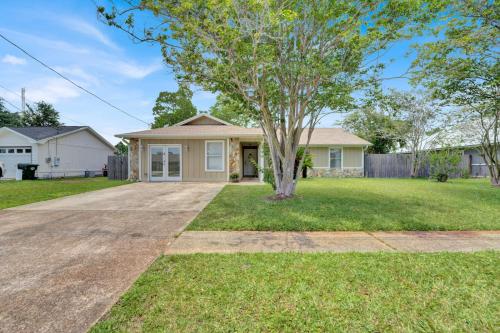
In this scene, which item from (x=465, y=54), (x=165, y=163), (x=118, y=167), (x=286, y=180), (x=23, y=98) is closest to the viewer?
(x=286, y=180)

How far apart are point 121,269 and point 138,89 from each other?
17.6 metres

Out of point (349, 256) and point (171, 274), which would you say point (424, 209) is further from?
point (171, 274)

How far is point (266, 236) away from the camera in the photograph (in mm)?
3770

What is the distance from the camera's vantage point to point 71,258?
290 cm

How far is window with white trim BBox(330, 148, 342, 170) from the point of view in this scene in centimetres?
1711

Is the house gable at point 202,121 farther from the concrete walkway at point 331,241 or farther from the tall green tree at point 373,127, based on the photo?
the tall green tree at point 373,127

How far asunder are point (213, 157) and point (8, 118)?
28699 millimetres

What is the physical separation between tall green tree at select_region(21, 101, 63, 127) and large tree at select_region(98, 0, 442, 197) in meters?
32.0

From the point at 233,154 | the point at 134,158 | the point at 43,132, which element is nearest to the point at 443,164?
the point at 233,154

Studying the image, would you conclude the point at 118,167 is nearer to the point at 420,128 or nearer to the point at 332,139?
the point at 332,139

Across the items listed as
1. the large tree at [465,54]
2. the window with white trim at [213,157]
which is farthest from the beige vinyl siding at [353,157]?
the window with white trim at [213,157]

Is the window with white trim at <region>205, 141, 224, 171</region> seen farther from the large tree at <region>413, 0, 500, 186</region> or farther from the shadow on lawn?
the large tree at <region>413, 0, 500, 186</region>

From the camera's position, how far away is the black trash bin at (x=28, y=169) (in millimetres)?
14742

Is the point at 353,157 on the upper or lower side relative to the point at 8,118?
lower
